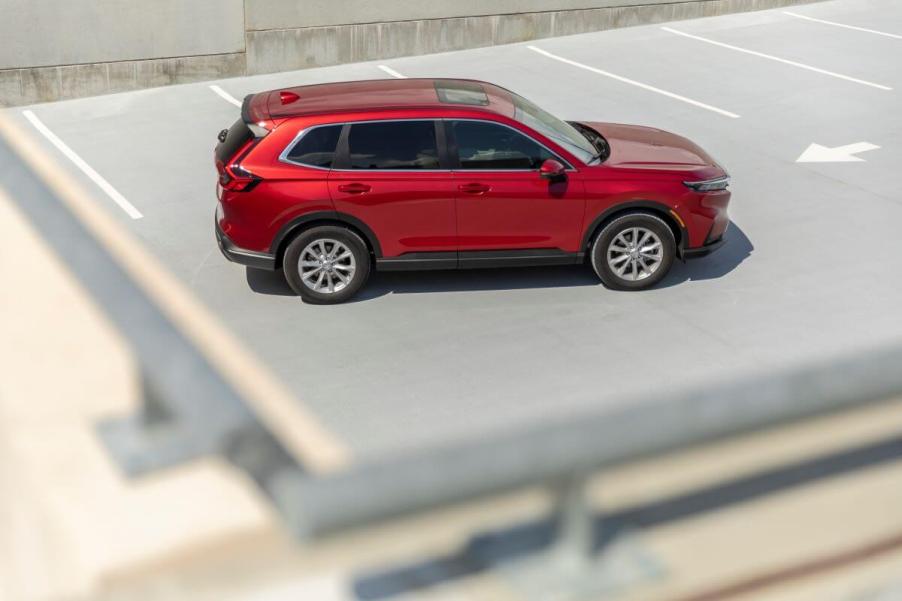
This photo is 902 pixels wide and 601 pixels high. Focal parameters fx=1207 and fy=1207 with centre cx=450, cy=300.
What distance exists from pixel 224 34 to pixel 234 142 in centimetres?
752

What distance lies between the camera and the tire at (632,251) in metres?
9.90

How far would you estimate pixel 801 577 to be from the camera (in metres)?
2.19

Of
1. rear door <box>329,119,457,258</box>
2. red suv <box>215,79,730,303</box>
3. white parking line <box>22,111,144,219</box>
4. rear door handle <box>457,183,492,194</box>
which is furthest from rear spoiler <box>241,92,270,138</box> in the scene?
white parking line <box>22,111,144,219</box>

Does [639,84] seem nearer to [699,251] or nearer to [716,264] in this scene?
[716,264]

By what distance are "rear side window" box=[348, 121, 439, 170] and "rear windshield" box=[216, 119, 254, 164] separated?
0.91 m

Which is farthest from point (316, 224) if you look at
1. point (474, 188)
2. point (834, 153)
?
point (834, 153)

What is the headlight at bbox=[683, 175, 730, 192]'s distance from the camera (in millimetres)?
9891

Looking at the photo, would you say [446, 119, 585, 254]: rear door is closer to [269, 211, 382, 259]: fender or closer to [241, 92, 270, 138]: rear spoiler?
[269, 211, 382, 259]: fender

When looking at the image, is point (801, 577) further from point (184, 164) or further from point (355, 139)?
point (184, 164)

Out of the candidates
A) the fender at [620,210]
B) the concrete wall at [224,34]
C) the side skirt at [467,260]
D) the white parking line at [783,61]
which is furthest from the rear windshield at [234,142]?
the white parking line at [783,61]

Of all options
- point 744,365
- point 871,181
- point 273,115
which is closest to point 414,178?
point 273,115

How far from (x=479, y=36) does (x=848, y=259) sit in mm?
9466

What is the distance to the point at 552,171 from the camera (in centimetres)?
958

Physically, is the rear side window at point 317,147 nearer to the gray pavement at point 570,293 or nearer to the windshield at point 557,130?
the gray pavement at point 570,293
